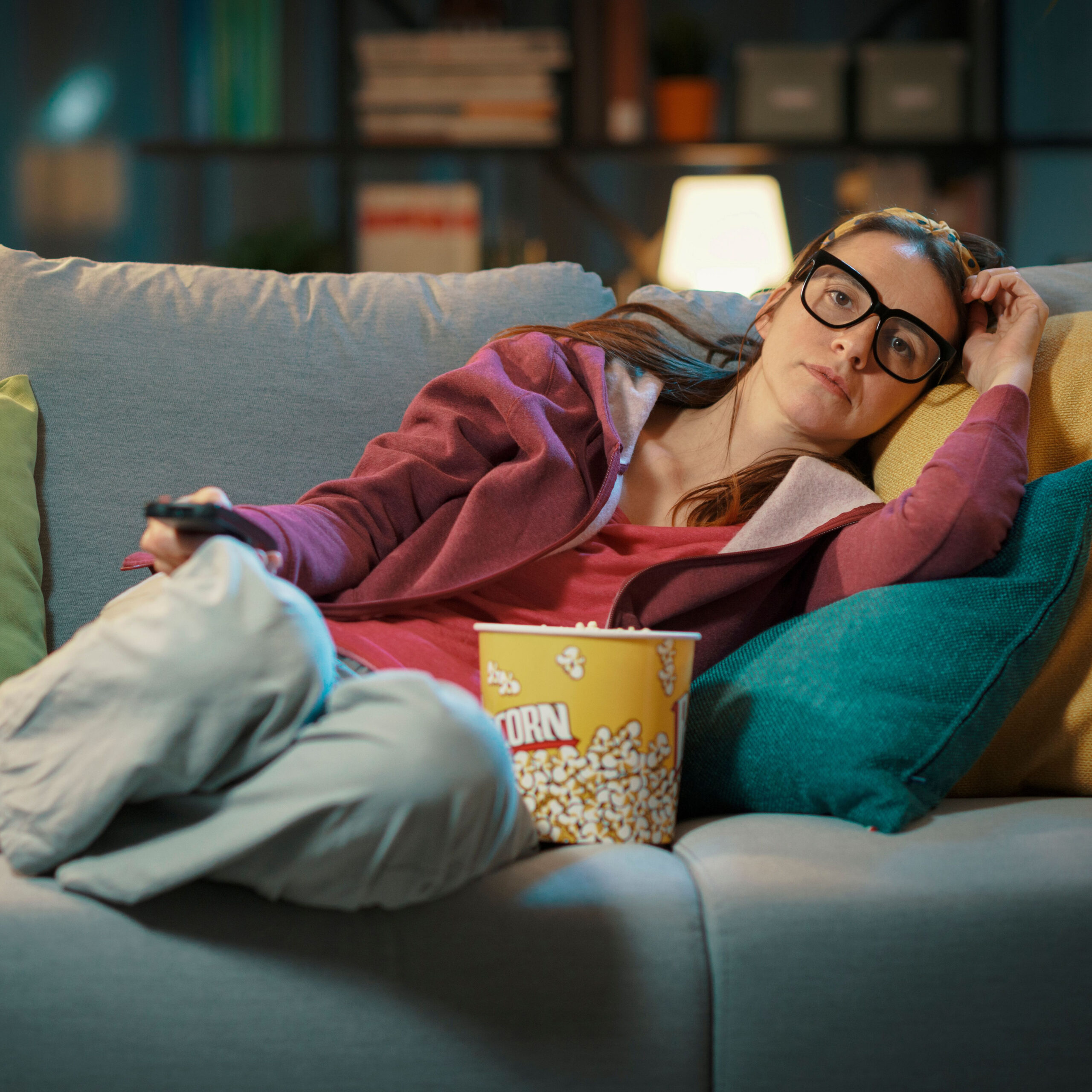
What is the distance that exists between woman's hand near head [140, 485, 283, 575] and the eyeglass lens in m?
0.70

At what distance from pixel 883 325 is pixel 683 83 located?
74.5 inches

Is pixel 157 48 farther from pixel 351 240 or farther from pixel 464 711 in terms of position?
pixel 464 711

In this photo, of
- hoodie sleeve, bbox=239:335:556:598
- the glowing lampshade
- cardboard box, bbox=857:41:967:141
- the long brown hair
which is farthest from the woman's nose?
cardboard box, bbox=857:41:967:141

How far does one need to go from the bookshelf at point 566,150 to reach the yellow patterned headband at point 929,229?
5.32 feet

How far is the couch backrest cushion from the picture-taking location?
46.6 inches

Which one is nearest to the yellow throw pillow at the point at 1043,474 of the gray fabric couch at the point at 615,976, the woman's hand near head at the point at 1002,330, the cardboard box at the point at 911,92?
the woman's hand near head at the point at 1002,330

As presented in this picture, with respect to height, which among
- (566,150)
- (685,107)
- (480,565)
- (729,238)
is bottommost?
(480,565)

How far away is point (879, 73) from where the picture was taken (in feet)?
9.00


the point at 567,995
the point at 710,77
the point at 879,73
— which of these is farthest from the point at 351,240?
A: the point at 567,995

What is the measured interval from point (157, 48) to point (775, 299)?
243 cm

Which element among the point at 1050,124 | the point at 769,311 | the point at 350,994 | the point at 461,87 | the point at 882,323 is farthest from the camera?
the point at 1050,124

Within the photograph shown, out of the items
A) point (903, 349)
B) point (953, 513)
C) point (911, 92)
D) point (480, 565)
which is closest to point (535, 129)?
point (911, 92)

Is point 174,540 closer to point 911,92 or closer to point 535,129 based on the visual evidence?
point 535,129

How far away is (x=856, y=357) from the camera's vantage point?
3.73 feet
